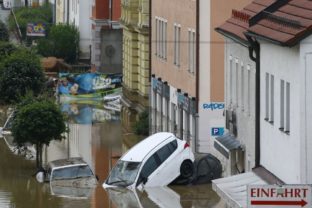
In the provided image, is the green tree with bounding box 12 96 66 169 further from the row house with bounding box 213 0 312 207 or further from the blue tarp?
the blue tarp

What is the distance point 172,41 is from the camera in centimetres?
4741

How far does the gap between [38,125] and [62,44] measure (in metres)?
44.5

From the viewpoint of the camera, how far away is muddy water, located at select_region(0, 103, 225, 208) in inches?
1273

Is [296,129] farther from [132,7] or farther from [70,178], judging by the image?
[132,7]

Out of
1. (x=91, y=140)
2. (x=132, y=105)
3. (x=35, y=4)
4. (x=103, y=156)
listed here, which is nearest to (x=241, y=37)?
(x=103, y=156)

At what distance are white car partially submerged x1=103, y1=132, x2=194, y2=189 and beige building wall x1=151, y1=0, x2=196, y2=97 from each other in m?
6.37

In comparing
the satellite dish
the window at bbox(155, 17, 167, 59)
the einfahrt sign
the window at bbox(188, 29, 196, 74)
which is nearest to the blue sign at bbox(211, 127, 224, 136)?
the window at bbox(188, 29, 196, 74)

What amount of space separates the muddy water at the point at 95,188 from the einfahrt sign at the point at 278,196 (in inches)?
475

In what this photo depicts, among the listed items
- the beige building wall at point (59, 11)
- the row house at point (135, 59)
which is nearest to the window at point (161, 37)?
the row house at point (135, 59)

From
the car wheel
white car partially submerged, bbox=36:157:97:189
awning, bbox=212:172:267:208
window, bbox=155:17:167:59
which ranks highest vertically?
window, bbox=155:17:167:59

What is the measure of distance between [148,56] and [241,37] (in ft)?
95.3

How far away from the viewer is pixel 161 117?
50250 millimetres

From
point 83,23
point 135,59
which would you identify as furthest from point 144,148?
point 83,23

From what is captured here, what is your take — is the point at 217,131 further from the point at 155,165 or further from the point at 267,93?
the point at 267,93
